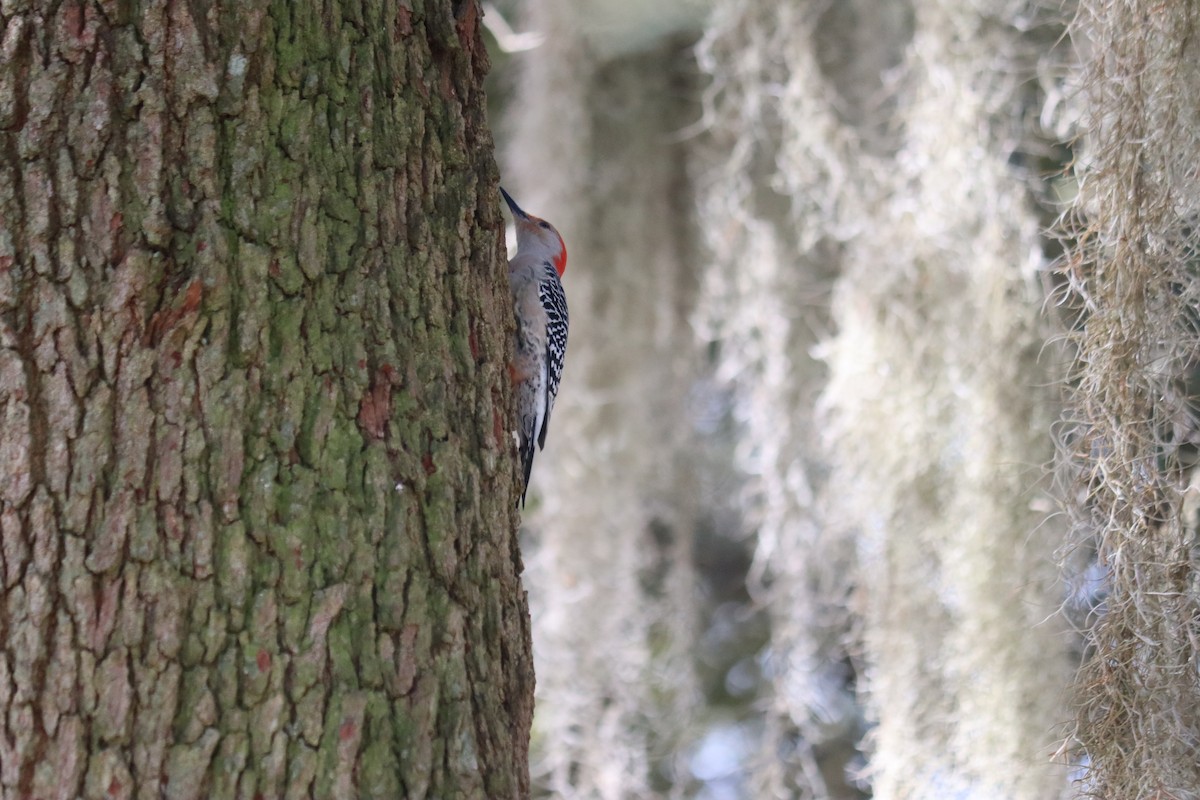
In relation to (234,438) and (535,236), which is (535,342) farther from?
(234,438)

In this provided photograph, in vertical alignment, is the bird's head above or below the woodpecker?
above

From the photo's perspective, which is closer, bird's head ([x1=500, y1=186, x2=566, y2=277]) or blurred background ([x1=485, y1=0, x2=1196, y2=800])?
blurred background ([x1=485, y1=0, x2=1196, y2=800])

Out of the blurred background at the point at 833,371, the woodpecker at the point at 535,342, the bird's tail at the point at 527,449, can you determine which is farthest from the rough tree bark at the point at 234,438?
the bird's tail at the point at 527,449

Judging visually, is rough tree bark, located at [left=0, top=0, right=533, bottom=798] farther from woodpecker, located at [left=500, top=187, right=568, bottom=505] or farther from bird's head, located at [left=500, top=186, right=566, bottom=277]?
bird's head, located at [left=500, top=186, right=566, bottom=277]

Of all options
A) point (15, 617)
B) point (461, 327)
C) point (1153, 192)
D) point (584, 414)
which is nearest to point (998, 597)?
point (1153, 192)

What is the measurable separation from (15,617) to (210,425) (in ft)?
1.18

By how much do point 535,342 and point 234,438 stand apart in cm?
245

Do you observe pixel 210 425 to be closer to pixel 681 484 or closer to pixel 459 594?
pixel 459 594

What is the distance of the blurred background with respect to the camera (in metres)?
3.55

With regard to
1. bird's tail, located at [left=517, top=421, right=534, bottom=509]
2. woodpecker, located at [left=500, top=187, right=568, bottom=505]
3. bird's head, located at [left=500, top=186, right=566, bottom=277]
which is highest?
bird's head, located at [left=500, top=186, right=566, bottom=277]

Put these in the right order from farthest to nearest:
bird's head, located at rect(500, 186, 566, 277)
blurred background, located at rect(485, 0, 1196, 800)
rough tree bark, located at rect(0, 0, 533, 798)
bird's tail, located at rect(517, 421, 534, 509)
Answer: bird's head, located at rect(500, 186, 566, 277)
bird's tail, located at rect(517, 421, 534, 509)
blurred background, located at rect(485, 0, 1196, 800)
rough tree bark, located at rect(0, 0, 533, 798)

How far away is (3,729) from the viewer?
5.35ft

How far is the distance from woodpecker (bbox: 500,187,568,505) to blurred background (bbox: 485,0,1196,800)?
529mm

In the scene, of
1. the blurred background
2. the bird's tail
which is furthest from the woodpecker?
the blurred background
